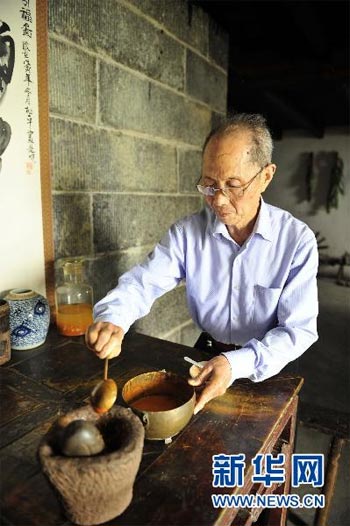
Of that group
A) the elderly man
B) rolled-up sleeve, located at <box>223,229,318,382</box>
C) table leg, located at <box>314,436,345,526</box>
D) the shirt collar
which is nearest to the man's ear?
the elderly man

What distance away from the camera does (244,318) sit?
68.4 inches

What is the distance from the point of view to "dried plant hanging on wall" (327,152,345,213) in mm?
8766

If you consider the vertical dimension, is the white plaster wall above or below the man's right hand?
above

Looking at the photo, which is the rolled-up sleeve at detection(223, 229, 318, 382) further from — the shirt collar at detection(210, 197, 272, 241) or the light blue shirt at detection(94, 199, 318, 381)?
the shirt collar at detection(210, 197, 272, 241)

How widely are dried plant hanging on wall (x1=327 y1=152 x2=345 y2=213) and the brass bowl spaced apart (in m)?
8.72

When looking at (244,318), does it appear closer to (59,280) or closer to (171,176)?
(59,280)

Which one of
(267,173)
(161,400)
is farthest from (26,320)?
(267,173)

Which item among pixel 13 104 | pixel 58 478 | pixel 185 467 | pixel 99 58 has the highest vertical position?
pixel 99 58

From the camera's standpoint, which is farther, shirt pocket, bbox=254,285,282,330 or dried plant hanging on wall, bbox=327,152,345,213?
dried plant hanging on wall, bbox=327,152,345,213

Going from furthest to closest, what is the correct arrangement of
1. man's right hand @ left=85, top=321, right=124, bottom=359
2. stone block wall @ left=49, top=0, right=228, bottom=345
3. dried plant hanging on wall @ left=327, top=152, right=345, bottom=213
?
dried plant hanging on wall @ left=327, top=152, right=345, bottom=213
stone block wall @ left=49, top=0, right=228, bottom=345
man's right hand @ left=85, top=321, right=124, bottom=359

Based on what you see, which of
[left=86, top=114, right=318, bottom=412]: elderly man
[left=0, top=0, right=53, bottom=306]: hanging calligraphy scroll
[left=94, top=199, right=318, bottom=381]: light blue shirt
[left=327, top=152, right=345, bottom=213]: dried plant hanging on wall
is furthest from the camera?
[left=327, top=152, right=345, bottom=213]: dried plant hanging on wall

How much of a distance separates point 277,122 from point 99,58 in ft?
24.9

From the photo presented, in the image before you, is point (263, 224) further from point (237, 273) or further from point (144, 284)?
point (144, 284)

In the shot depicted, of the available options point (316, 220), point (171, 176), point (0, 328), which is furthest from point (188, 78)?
point (316, 220)
